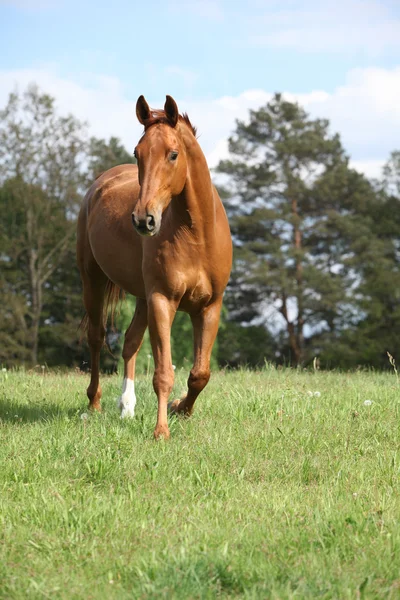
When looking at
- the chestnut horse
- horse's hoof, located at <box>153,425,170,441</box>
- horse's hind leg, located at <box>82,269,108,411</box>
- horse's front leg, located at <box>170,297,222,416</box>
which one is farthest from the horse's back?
horse's hoof, located at <box>153,425,170,441</box>

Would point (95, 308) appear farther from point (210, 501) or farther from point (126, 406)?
point (210, 501)

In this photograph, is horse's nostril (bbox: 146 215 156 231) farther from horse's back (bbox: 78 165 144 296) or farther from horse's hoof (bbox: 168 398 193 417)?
horse's hoof (bbox: 168 398 193 417)

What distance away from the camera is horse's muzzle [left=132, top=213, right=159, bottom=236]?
5473 millimetres

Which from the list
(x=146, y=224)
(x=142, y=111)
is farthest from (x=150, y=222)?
(x=142, y=111)

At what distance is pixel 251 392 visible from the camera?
25.8 ft

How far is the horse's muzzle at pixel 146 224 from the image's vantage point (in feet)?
18.0

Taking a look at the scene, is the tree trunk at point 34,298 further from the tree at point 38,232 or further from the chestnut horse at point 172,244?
the chestnut horse at point 172,244

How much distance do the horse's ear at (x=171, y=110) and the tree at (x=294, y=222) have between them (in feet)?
111

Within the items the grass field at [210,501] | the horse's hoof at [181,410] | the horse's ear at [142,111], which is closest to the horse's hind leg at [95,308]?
the grass field at [210,501]

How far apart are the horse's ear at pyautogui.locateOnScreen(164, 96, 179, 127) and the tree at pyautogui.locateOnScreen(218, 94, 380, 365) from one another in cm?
3392

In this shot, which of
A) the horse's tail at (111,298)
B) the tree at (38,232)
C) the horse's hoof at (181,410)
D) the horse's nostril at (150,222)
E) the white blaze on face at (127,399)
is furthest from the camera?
the tree at (38,232)

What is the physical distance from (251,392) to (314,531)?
155 inches

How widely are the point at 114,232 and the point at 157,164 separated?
1921mm

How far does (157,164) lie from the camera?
5.75 meters
